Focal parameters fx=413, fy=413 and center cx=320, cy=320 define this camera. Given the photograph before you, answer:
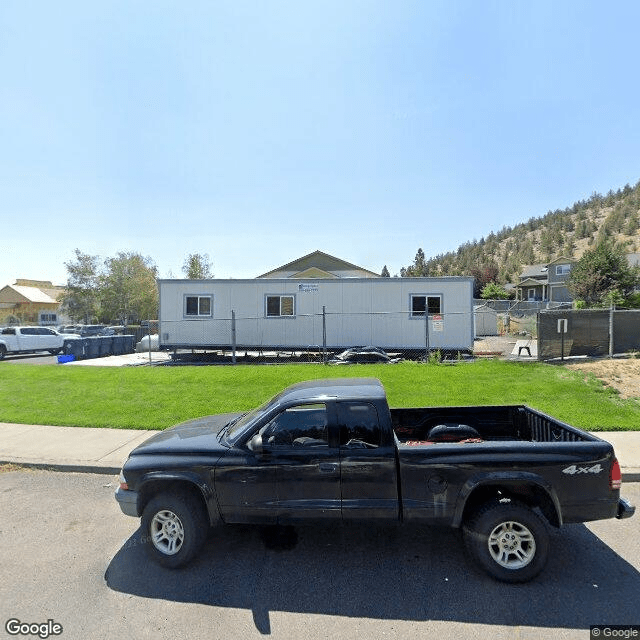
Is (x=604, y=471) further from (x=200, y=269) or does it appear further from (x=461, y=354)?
(x=200, y=269)

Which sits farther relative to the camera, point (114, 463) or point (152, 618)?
point (114, 463)

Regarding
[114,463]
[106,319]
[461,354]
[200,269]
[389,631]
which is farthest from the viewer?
[200,269]

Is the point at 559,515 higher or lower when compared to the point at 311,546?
higher

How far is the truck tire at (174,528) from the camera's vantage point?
3.67m

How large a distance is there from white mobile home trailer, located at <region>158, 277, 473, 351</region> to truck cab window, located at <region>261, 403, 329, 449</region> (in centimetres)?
1163

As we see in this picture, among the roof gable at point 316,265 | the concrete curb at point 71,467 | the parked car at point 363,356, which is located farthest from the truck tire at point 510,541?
the roof gable at point 316,265

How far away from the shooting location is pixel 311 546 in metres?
4.02

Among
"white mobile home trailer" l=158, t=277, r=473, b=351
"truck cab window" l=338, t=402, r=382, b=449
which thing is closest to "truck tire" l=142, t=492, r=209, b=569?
"truck cab window" l=338, t=402, r=382, b=449

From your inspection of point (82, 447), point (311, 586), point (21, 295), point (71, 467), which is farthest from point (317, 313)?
point (21, 295)

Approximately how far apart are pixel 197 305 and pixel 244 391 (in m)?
9.23

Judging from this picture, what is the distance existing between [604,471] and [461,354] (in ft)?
44.2

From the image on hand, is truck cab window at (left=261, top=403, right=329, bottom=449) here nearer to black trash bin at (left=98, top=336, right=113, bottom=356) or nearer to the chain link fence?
the chain link fence

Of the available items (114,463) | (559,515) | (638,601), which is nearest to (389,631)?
(559,515)

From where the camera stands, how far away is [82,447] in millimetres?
6820
